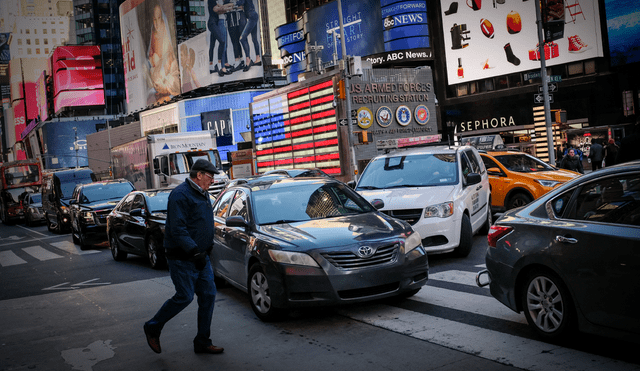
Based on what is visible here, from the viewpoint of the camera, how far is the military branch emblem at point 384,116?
25406 mm

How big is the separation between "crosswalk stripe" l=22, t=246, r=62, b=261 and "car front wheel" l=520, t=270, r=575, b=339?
13.9m

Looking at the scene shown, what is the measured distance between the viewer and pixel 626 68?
154ft

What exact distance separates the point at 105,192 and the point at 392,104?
12.0 metres

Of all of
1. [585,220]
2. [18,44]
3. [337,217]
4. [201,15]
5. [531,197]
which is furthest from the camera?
[18,44]

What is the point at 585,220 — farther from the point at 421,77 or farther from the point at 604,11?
the point at 604,11

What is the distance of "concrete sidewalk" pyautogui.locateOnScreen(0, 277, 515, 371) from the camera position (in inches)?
207

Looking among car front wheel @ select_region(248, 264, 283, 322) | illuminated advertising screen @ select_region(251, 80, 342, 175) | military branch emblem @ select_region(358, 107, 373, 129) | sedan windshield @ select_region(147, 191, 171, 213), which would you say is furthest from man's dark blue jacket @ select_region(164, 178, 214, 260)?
illuminated advertising screen @ select_region(251, 80, 342, 175)

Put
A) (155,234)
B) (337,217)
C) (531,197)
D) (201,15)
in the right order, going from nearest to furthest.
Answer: (337,217), (155,234), (531,197), (201,15)

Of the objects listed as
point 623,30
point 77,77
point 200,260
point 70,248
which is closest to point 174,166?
point 70,248

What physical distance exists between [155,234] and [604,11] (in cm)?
4608

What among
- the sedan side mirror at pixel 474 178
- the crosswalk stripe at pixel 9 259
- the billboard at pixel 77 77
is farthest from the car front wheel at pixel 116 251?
the billboard at pixel 77 77

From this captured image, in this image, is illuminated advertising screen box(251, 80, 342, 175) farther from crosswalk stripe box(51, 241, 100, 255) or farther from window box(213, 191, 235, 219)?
window box(213, 191, 235, 219)

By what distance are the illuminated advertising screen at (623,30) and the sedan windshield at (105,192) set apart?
40.2m

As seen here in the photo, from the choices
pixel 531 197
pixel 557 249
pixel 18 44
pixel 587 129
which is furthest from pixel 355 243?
pixel 18 44
